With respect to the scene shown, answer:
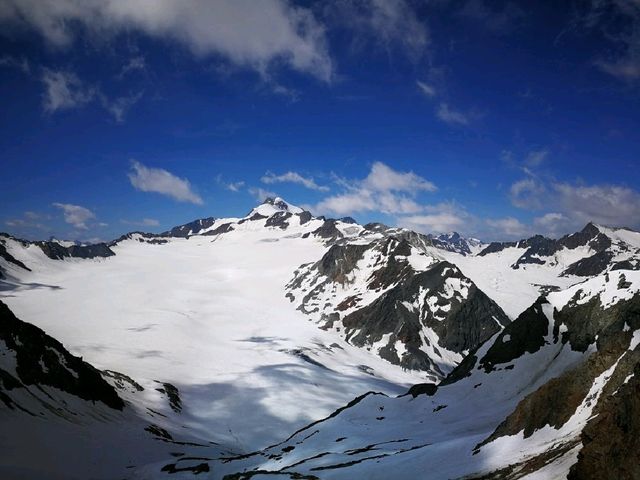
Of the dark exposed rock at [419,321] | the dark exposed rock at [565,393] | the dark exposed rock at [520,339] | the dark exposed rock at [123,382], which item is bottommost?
the dark exposed rock at [123,382]

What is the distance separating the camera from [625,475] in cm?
1767

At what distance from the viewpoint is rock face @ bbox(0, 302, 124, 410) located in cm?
6681

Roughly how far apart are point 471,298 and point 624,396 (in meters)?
165

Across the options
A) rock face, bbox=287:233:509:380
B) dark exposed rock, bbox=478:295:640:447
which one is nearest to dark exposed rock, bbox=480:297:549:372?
dark exposed rock, bbox=478:295:640:447

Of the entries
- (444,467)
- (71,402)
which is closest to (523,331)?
(444,467)

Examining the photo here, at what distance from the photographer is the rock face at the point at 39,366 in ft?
219

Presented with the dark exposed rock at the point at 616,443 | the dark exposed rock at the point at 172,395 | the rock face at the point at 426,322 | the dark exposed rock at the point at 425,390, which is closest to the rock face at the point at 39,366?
the dark exposed rock at the point at 172,395

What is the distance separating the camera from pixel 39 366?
7144 centimetres

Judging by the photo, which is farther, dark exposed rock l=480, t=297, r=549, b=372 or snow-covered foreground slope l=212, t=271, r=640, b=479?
dark exposed rock l=480, t=297, r=549, b=372

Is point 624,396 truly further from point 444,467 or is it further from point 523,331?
point 523,331

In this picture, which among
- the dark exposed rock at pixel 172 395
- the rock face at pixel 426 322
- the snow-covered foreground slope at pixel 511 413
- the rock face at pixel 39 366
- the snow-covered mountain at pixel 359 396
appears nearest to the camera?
the snow-covered foreground slope at pixel 511 413

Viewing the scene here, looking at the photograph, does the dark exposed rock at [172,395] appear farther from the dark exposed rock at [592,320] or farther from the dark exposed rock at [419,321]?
the dark exposed rock at [592,320]

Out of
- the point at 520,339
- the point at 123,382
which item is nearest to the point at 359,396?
the point at 520,339

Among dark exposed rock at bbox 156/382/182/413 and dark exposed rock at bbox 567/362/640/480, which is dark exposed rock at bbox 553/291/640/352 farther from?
dark exposed rock at bbox 156/382/182/413
